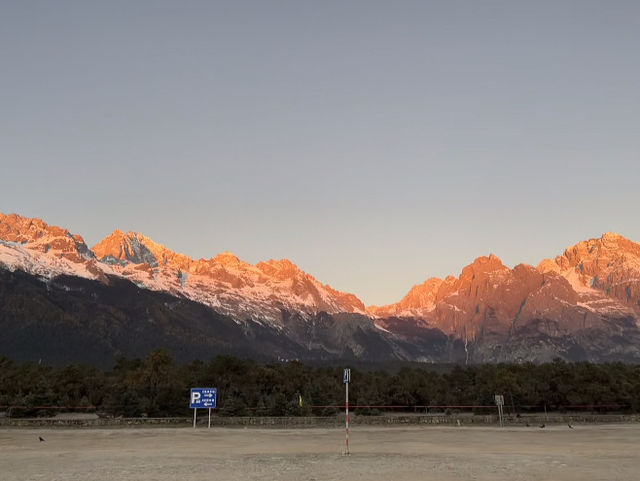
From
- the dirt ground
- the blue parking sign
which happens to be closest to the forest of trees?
the blue parking sign

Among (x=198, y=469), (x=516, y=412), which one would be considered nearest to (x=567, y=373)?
(x=516, y=412)

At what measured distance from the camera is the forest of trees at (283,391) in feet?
229

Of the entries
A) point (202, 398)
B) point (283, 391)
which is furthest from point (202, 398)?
point (283, 391)

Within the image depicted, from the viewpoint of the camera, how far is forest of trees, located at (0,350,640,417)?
69875 mm

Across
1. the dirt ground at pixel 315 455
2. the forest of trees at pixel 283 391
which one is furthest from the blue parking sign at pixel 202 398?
the forest of trees at pixel 283 391

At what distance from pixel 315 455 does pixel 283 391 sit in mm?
43887

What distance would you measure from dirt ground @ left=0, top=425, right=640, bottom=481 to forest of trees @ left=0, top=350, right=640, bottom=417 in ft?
50.9

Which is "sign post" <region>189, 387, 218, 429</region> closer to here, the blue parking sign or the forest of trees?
the blue parking sign

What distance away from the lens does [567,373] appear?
278 ft

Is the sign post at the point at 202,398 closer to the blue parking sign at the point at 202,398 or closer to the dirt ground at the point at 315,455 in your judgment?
the blue parking sign at the point at 202,398

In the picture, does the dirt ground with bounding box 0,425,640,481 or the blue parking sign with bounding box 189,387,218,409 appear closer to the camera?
the dirt ground with bounding box 0,425,640,481

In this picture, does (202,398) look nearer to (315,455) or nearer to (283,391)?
(283,391)

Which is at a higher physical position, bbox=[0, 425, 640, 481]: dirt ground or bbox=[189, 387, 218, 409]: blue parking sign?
bbox=[189, 387, 218, 409]: blue parking sign

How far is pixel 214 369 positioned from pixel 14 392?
23357 millimetres
